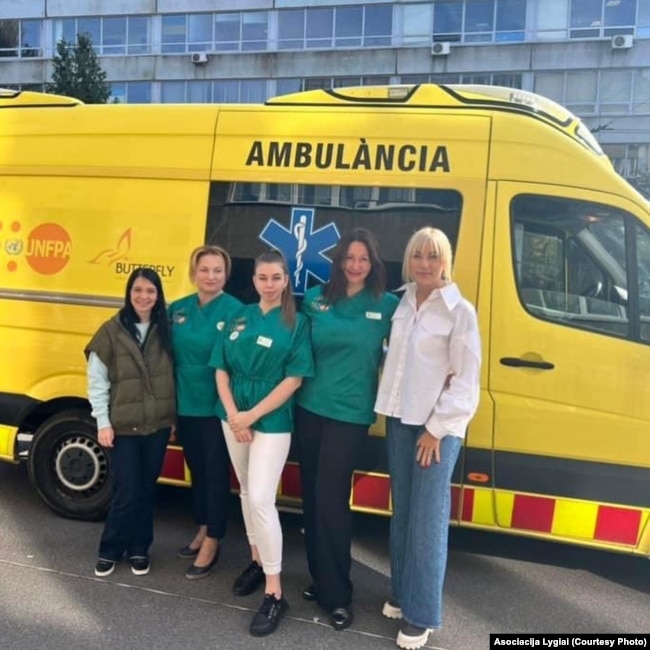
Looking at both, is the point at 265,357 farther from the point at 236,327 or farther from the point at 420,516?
the point at 420,516

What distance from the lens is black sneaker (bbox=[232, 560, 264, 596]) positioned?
3.50m

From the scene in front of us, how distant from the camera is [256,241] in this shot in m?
3.91

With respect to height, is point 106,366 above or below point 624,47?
below

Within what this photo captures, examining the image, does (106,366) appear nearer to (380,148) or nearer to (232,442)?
(232,442)

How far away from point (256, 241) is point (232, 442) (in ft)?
3.92

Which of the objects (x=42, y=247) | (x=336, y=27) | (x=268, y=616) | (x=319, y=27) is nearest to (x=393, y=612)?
(x=268, y=616)

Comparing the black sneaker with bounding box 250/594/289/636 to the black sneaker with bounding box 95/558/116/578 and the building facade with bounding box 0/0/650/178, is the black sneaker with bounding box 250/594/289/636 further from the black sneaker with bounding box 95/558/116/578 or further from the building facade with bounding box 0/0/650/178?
the building facade with bounding box 0/0/650/178

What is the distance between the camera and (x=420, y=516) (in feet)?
9.88

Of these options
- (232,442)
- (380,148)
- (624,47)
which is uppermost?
(624,47)

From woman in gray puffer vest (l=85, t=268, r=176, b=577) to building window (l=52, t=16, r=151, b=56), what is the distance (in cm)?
3081

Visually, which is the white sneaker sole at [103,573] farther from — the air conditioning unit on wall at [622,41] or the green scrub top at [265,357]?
the air conditioning unit on wall at [622,41]

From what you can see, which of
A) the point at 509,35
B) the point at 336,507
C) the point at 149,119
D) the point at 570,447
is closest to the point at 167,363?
the point at 336,507

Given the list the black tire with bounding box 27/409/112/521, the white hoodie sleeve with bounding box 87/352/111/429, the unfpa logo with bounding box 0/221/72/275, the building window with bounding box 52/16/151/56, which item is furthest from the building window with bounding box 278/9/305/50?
the white hoodie sleeve with bounding box 87/352/111/429

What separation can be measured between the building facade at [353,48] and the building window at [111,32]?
5cm
